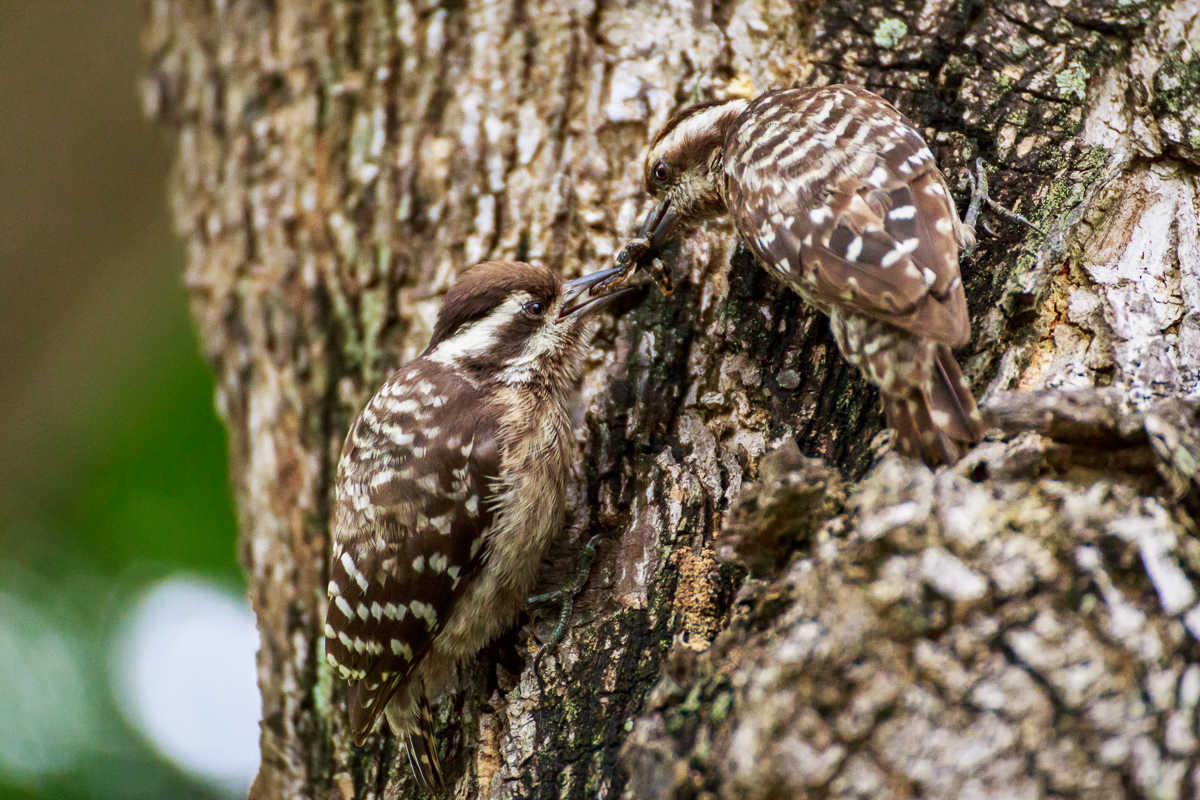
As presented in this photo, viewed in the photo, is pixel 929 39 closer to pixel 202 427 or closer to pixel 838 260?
pixel 838 260

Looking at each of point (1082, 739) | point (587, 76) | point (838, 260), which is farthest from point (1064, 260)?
point (587, 76)

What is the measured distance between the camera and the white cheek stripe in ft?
11.0

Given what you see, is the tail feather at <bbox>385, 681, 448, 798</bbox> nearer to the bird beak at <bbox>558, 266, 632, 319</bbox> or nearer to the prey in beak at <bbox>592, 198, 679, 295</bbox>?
the bird beak at <bbox>558, 266, 632, 319</bbox>

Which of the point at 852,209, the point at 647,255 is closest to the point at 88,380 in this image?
the point at 647,255

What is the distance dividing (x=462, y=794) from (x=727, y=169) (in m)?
2.28

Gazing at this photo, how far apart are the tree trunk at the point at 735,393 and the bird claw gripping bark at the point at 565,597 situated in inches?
1.7

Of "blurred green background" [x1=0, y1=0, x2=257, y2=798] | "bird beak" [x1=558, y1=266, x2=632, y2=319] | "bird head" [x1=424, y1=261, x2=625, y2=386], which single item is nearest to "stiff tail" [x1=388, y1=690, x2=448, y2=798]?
"bird head" [x1=424, y1=261, x2=625, y2=386]

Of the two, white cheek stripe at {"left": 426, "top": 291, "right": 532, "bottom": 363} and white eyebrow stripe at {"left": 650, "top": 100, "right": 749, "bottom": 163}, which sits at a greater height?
white eyebrow stripe at {"left": 650, "top": 100, "right": 749, "bottom": 163}

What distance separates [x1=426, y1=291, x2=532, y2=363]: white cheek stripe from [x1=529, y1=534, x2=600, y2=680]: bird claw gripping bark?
2.81 feet

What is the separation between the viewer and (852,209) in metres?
2.84

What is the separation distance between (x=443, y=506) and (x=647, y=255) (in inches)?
43.8

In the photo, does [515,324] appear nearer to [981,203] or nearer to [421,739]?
[421,739]

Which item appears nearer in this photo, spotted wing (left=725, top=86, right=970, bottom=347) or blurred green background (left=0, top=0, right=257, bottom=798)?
spotted wing (left=725, top=86, right=970, bottom=347)

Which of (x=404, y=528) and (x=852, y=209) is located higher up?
(x=852, y=209)
